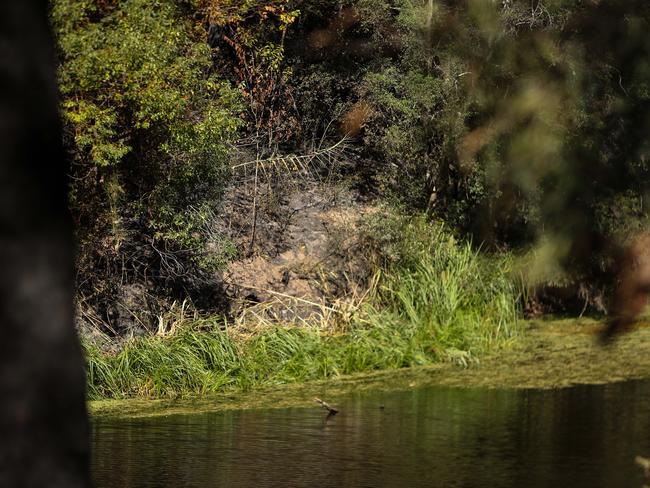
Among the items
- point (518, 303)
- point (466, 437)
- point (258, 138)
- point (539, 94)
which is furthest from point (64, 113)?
point (539, 94)

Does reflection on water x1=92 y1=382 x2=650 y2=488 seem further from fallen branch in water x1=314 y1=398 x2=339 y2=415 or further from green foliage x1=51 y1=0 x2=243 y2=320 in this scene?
green foliage x1=51 y1=0 x2=243 y2=320

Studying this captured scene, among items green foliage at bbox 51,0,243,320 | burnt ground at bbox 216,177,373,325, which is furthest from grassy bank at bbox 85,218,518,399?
green foliage at bbox 51,0,243,320

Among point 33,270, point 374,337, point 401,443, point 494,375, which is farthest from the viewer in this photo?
point 374,337

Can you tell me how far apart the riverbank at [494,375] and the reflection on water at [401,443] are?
1.12 ft

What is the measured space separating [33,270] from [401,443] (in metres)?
6.51

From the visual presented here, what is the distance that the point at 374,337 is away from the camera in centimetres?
1245

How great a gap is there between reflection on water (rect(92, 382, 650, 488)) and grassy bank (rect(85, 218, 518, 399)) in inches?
41.0

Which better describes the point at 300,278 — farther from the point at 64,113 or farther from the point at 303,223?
the point at 64,113

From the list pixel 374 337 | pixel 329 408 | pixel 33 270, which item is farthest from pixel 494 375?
pixel 33 270

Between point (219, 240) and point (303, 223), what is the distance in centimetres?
173

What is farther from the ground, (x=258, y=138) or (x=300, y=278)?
(x=258, y=138)

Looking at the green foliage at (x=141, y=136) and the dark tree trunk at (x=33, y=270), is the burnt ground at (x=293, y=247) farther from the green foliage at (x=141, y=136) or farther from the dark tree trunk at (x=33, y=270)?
the dark tree trunk at (x=33, y=270)

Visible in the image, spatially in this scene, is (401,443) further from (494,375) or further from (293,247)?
(293,247)

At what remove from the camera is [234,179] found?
1358 centimetres
